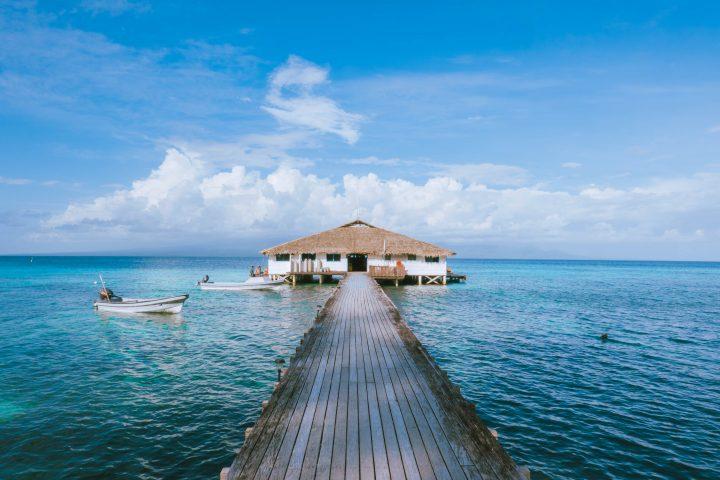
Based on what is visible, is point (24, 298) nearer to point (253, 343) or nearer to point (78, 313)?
point (78, 313)

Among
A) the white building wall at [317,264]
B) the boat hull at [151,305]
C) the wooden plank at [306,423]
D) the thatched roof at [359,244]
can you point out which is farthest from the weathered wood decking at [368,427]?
the white building wall at [317,264]

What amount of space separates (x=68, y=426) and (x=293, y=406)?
771cm

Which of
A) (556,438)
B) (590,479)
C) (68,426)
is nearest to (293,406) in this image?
(590,479)

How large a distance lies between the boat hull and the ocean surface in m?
0.85

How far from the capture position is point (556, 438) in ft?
31.6

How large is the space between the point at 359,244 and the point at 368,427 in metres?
38.3

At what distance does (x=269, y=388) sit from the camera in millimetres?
→ 12484

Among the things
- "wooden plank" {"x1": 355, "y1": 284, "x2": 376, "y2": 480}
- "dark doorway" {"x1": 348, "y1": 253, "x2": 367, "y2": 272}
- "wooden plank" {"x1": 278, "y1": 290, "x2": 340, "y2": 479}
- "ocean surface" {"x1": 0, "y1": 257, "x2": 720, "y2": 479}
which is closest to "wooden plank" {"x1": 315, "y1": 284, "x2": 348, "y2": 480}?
"wooden plank" {"x1": 278, "y1": 290, "x2": 340, "y2": 479}

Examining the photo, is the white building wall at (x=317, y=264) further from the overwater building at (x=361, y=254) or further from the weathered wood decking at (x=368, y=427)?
the weathered wood decking at (x=368, y=427)

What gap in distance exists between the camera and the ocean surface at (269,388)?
8.77m

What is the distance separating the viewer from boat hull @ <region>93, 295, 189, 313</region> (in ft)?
84.4

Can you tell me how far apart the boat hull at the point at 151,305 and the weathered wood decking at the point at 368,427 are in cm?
1940

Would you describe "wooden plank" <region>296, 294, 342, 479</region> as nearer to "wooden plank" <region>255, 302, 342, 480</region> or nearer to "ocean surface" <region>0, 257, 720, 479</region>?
"wooden plank" <region>255, 302, 342, 480</region>

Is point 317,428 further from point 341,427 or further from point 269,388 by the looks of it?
point 269,388
